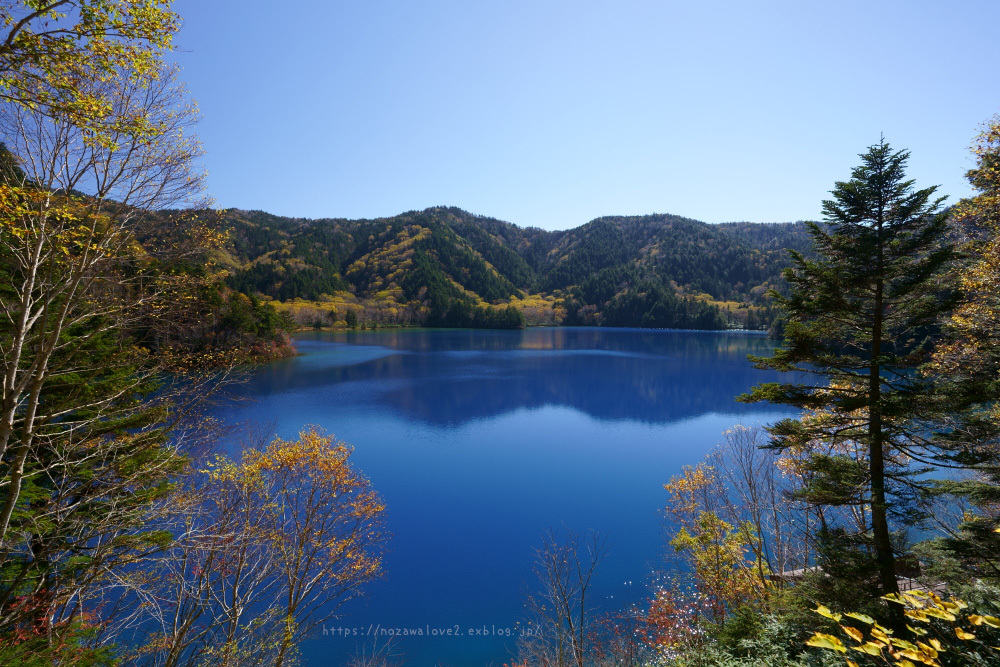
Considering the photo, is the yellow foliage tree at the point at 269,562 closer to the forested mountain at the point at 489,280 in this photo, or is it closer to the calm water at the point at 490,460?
the calm water at the point at 490,460

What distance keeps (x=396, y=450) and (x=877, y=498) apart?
24.1 m

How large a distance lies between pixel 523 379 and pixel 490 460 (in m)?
26.2

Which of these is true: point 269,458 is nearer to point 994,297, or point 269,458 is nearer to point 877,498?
point 877,498

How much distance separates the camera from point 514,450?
91.5 feet

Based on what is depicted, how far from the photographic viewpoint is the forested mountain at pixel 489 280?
5389 inches

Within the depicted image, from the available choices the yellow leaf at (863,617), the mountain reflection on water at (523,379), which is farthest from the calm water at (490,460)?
the yellow leaf at (863,617)

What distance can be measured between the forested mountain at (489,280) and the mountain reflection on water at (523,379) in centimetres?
5653

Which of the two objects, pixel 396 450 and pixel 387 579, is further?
pixel 396 450

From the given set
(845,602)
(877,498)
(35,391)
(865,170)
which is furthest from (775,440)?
(35,391)

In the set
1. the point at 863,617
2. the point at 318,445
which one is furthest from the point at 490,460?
the point at 863,617

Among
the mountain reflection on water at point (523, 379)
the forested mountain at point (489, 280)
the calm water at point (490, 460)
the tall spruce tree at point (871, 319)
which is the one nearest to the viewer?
the tall spruce tree at point (871, 319)

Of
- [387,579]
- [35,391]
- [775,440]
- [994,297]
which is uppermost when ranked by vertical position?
[994,297]

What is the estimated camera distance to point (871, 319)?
26.3 ft

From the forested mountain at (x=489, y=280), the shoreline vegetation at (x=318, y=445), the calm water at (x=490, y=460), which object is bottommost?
the calm water at (x=490, y=460)
